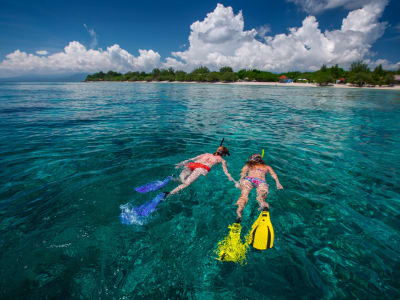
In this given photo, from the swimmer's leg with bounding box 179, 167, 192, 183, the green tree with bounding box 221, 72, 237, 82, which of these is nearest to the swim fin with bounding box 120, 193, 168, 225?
the swimmer's leg with bounding box 179, 167, 192, 183

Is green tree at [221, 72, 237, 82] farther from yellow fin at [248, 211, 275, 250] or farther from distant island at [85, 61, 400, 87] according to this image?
yellow fin at [248, 211, 275, 250]

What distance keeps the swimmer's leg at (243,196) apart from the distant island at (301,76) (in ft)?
328

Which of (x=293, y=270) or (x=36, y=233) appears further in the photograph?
(x=36, y=233)

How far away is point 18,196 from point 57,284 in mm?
3513

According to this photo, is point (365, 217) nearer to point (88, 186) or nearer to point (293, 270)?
point (293, 270)

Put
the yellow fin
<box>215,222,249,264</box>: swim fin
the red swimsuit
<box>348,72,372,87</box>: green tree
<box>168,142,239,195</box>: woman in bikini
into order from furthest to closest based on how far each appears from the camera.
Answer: <box>348,72,372,87</box>: green tree → the red swimsuit → <box>168,142,239,195</box>: woman in bikini → the yellow fin → <box>215,222,249,264</box>: swim fin

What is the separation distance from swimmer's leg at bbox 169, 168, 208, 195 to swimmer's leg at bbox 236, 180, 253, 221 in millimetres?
1327

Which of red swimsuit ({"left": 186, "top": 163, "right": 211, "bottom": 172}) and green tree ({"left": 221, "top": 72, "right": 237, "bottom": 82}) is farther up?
green tree ({"left": 221, "top": 72, "right": 237, "bottom": 82})

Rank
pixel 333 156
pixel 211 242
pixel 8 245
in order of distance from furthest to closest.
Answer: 1. pixel 333 156
2. pixel 211 242
3. pixel 8 245

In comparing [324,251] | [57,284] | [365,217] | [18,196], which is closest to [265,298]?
[324,251]

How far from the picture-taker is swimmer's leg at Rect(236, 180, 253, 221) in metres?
4.57

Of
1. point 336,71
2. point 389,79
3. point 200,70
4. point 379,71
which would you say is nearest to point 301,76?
point 336,71

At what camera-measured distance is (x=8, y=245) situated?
140 inches

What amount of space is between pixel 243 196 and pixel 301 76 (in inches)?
5093
